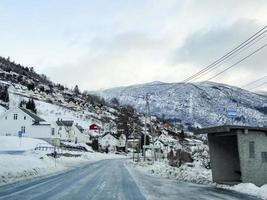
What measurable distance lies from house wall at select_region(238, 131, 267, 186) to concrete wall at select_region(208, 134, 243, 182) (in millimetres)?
4895

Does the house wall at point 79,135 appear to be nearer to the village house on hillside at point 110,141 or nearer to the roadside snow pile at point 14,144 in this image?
the village house on hillside at point 110,141

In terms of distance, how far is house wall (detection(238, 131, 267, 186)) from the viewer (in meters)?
30.0

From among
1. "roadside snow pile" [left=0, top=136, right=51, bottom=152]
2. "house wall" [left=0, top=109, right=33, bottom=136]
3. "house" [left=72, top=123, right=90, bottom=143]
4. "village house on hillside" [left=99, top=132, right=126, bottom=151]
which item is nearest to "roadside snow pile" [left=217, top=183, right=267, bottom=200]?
"roadside snow pile" [left=0, top=136, right=51, bottom=152]

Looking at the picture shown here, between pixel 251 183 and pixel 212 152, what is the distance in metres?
7.47

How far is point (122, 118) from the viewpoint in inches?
6467

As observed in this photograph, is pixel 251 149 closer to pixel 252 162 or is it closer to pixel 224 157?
pixel 252 162

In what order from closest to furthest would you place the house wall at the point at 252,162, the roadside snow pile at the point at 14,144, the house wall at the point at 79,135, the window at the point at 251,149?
the house wall at the point at 252,162 → the window at the point at 251,149 → the roadside snow pile at the point at 14,144 → the house wall at the point at 79,135

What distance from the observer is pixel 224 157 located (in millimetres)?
36844

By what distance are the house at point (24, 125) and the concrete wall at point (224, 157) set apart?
85.5 meters

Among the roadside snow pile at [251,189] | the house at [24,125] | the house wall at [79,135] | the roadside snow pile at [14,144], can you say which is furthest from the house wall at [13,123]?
the roadside snow pile at [251,189]

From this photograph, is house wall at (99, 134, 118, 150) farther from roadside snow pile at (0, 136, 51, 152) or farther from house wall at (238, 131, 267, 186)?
house wall at (238, 131, 267, 186)

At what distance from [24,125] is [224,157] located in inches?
3494

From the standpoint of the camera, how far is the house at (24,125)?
118938 millimetres

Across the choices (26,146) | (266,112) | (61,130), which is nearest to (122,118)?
(61,130)
